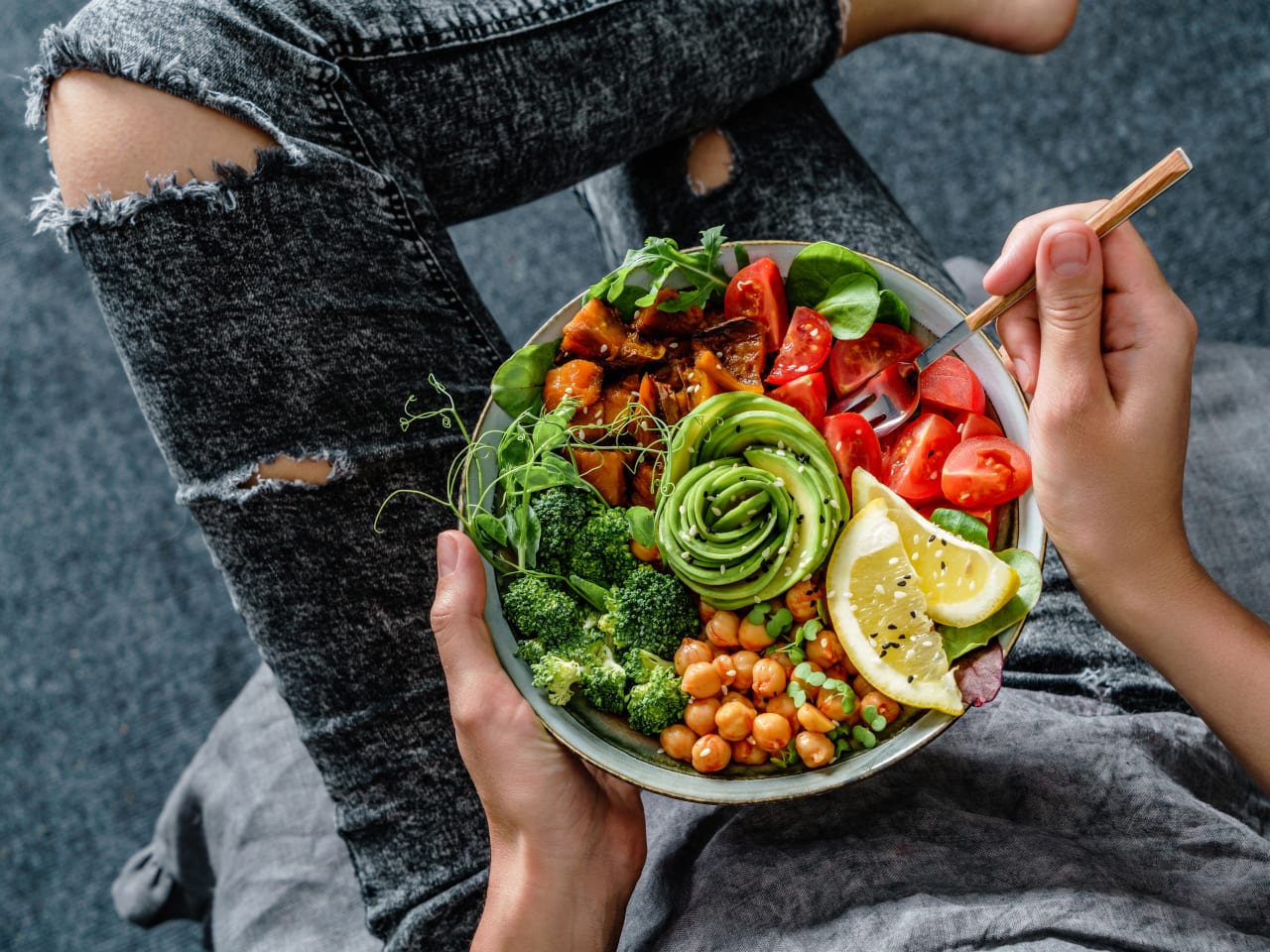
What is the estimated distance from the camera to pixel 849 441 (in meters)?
1.00

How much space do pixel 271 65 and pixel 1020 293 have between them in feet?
2.86

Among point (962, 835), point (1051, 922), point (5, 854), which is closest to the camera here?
point (1051, 922)

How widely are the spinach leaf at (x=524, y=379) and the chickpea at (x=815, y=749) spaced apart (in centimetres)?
45

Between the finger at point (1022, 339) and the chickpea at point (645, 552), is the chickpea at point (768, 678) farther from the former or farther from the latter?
the finger at point (1022, 339)

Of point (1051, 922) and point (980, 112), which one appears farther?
point (980, 112)

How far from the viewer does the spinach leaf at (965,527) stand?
0.97 m

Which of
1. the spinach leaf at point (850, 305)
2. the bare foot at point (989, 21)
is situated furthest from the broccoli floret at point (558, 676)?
the bare foot at point (989, 21)

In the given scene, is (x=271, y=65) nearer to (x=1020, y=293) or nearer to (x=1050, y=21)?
(x=1020, y=293)

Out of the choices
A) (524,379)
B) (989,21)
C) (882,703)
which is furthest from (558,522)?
(989,21)

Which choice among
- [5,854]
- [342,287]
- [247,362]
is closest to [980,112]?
[342,287]

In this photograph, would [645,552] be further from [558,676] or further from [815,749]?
[815,749]

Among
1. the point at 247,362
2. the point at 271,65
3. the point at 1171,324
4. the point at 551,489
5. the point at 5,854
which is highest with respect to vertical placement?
the point at 271,65

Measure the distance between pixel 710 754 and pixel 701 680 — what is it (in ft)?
0.24

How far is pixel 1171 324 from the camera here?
3.13ft
